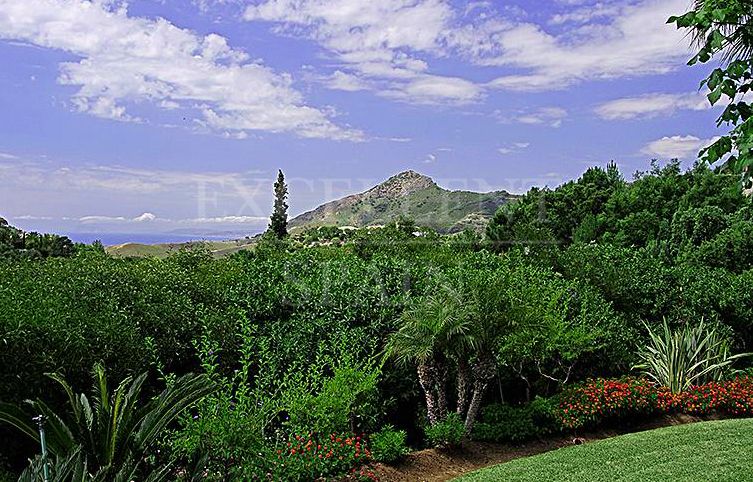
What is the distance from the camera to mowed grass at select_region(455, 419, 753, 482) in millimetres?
5430

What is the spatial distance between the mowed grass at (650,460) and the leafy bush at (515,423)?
24.3 inches

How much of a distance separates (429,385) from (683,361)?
12.2 feet

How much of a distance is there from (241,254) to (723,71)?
8272 mm

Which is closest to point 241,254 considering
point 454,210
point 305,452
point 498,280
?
point 498,280

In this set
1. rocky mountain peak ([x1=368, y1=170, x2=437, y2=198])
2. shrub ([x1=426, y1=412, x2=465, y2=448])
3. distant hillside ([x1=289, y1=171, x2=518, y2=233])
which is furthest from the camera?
rocky mountain peak ([x1=368, y1=170, x2=437, y2=198])

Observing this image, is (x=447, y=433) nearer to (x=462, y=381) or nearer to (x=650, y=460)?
(x=462, y=381)

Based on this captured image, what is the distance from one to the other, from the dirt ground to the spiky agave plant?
1043 mm

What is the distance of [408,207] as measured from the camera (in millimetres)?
16547

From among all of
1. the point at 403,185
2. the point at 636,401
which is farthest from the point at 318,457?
the point at 403,185

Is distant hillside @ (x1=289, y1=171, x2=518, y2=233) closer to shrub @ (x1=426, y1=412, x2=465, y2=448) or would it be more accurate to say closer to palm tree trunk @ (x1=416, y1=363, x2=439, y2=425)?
palm tree trunk @ (x1=416, y1=363, x2=439, y2=425)

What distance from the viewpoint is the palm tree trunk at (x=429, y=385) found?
7035 mm

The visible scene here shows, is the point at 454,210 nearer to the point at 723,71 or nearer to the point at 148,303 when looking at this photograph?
the point at 148,303

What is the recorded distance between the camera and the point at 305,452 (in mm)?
5672

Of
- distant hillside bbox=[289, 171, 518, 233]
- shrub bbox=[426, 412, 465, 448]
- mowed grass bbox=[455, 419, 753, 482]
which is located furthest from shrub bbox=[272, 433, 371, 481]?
distant hillside bbox=[289, 171, 518, 233]
